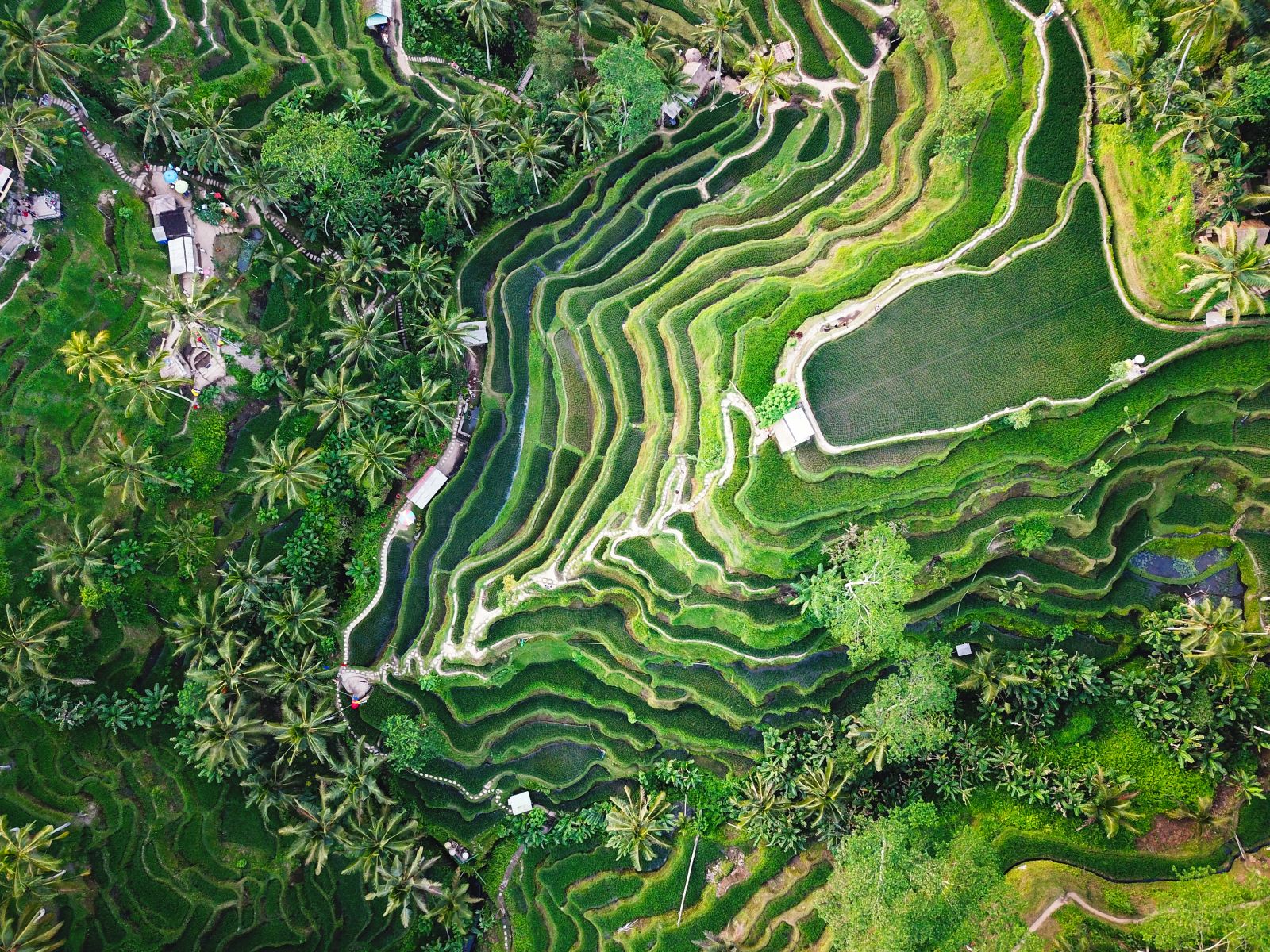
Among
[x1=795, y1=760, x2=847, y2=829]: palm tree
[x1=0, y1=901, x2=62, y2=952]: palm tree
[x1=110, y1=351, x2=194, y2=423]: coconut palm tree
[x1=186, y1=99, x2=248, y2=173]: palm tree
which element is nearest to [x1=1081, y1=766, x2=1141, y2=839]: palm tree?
[x1=795, y1=760, x2=847, y2=829]: palm tree

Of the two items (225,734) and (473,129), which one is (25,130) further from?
(225,734)

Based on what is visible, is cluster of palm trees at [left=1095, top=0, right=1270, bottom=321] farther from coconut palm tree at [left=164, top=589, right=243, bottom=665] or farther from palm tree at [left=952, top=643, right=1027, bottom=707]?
coconut palm tree at [left=164, top=589, right=243, bottom=665]

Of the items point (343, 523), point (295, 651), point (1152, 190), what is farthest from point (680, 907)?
point (1152, 190)

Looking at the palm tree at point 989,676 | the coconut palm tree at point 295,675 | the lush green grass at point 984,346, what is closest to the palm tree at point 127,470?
the coconut palm tree at point 295,675

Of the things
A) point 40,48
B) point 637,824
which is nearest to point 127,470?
point 40,48

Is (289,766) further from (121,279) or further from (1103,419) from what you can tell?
(1103,419)
